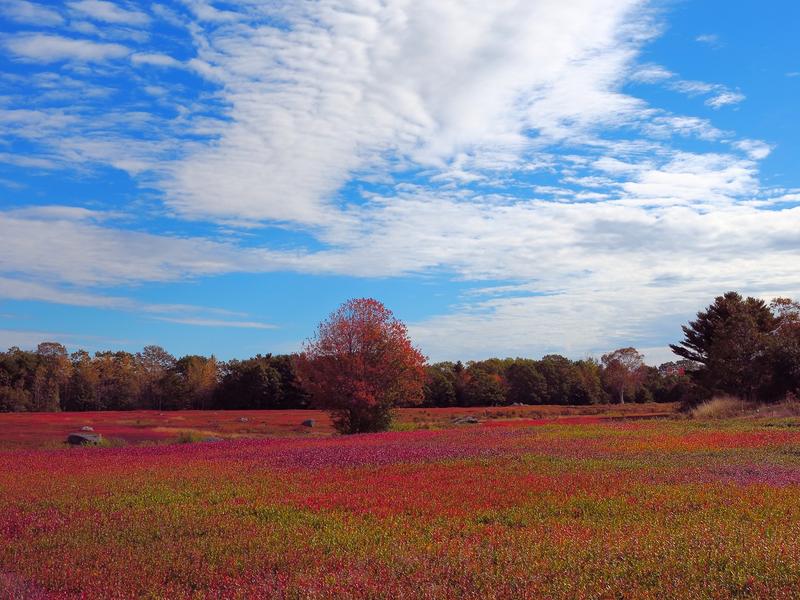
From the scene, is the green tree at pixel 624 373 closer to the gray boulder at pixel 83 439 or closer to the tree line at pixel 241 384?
the tree line at pixel 241 384

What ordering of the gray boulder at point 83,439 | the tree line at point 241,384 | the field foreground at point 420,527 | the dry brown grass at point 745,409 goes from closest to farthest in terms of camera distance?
the field foreground at point 420,527 < the dry brown grass at point 745,409 < the gray boulder at point 83,439 < the tree line at point 241,384

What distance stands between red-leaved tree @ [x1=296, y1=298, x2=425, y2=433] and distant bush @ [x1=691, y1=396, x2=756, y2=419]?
780 inches

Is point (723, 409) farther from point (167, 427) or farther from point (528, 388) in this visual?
point (528, 388)

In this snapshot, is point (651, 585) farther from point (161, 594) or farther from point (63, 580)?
point (63, 580)

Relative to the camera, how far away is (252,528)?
37.1 feet

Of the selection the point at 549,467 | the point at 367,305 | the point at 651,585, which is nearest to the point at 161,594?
the point at 651,585

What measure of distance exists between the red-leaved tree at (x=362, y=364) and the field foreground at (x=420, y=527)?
21.3 metres

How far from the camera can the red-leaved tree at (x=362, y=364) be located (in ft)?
141

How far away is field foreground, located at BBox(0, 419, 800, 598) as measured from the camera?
25.0ft

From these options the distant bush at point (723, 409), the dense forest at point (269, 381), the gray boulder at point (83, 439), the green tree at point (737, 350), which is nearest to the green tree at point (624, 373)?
the dense forest at point (269, 381)

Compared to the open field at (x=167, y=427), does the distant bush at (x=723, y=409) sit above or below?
above

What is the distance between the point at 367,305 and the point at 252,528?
108 ft

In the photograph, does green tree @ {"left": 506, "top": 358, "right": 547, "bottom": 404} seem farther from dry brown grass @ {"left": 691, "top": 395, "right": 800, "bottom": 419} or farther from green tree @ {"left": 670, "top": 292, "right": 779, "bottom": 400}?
dry brown grass @ {"left": 691, "top": 395, "right": 800, "bottom": 419}

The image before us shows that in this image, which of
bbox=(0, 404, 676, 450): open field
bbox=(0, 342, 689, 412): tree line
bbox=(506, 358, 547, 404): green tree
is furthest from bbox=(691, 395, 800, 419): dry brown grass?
bbox=(506, 358, 547, 404): green tree
